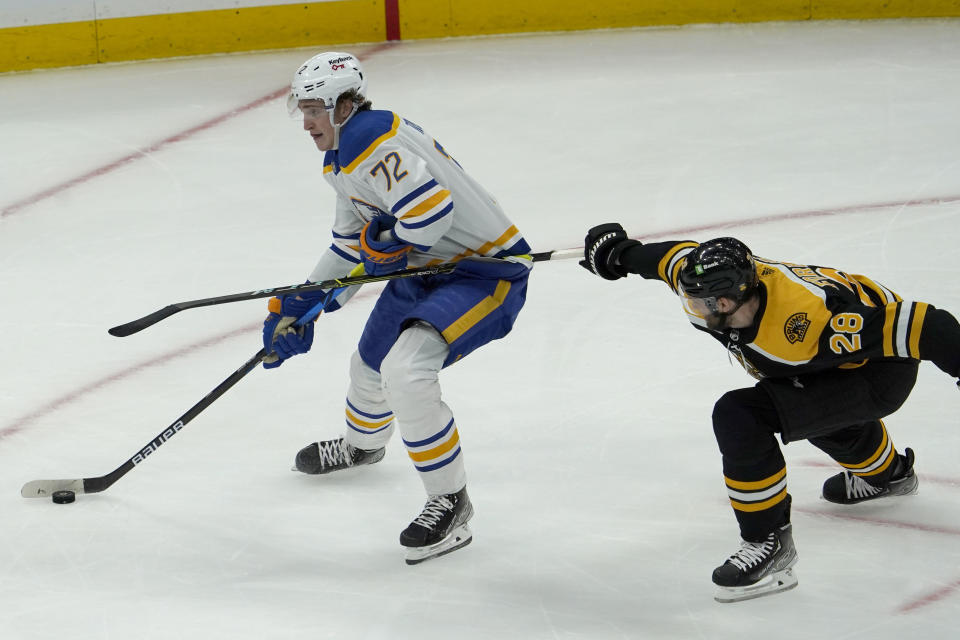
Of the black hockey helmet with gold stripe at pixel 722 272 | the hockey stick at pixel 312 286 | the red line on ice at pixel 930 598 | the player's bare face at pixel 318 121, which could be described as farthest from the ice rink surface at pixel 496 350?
the player's bare face at pixel 318 121

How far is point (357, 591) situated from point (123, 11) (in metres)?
4.75

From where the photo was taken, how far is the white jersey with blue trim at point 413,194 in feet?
9.76

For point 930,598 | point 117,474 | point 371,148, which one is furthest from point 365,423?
point 930,598

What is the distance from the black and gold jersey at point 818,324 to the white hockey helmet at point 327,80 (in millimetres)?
888

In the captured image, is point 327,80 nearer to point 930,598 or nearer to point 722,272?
point 722,272

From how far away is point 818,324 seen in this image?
2652 mm

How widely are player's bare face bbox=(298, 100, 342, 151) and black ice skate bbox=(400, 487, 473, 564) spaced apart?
892 millimetres

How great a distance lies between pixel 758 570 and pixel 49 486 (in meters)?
1.80

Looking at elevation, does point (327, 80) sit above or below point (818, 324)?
above

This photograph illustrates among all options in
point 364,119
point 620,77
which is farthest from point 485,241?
point 620,77

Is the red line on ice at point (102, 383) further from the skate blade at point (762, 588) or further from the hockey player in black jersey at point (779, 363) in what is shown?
the skate blade at point (762, 588)

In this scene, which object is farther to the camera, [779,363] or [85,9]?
[85,9]

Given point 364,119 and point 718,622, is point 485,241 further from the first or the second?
point 718,622

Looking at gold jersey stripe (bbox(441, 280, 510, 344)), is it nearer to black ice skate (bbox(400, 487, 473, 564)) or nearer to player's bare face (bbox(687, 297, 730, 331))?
black ice skate (bbox(400, 487, 473, 564))
